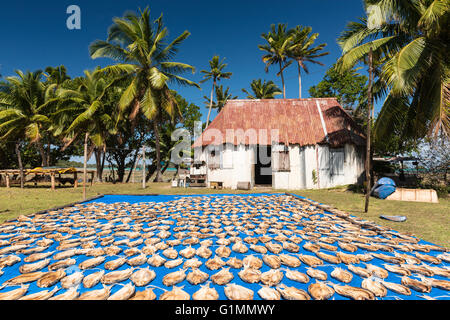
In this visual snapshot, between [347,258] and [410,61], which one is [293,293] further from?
[410,61]

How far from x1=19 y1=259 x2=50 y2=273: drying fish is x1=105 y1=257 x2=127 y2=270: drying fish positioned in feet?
2.87

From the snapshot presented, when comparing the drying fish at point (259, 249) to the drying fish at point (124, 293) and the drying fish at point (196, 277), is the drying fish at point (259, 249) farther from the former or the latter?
the drying fish at point (124, 293)

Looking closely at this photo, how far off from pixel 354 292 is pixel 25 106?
24512mm

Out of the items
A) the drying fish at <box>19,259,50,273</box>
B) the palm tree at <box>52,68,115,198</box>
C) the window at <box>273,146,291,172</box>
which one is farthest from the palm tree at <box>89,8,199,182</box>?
the drying fish at <box>19,259,50,273</box>

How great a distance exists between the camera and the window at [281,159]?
1291cm

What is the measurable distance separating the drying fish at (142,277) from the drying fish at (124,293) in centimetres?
13

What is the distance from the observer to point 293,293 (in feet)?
6.93

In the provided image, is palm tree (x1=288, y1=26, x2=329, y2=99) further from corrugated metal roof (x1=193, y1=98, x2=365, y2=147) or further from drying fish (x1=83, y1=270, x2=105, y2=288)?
drying fish (x1=83, y1=270, x2=105, y2=288)

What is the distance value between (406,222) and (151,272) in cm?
610

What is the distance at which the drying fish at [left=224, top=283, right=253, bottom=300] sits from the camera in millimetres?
2090

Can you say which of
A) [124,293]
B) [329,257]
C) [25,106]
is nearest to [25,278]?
[124,293]
